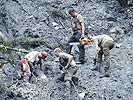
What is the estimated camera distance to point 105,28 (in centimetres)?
1278

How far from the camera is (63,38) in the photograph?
454 inches

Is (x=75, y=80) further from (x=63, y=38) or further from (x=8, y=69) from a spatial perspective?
(x=63, y=38)

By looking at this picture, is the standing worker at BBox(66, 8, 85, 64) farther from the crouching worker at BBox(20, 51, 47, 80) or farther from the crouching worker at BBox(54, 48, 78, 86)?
the crouching worker at BBox(54, 48, 78, 86)

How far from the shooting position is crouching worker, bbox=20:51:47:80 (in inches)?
336

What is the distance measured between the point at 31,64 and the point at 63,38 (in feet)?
10.8

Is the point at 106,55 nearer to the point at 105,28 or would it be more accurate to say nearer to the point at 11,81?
the point at 11,81

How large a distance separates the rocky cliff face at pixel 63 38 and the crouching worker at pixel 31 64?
0.26 meters

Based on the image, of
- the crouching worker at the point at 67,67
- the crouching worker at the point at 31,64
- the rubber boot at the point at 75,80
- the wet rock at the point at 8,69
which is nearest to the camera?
the crouching worker at the point at 67,67

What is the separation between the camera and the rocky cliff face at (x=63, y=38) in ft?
26.3

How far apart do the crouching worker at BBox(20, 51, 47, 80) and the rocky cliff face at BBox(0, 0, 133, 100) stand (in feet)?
0.87

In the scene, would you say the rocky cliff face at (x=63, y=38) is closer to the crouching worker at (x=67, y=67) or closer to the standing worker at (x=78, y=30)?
the crouching worker at (x=67, y=67)

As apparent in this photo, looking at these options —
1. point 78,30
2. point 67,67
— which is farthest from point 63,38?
point 67,67

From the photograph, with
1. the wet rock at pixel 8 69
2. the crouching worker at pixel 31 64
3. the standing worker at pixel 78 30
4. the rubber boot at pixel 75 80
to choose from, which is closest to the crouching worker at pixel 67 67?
the rubber boot at pixel 75 80

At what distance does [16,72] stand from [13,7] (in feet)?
14.8
